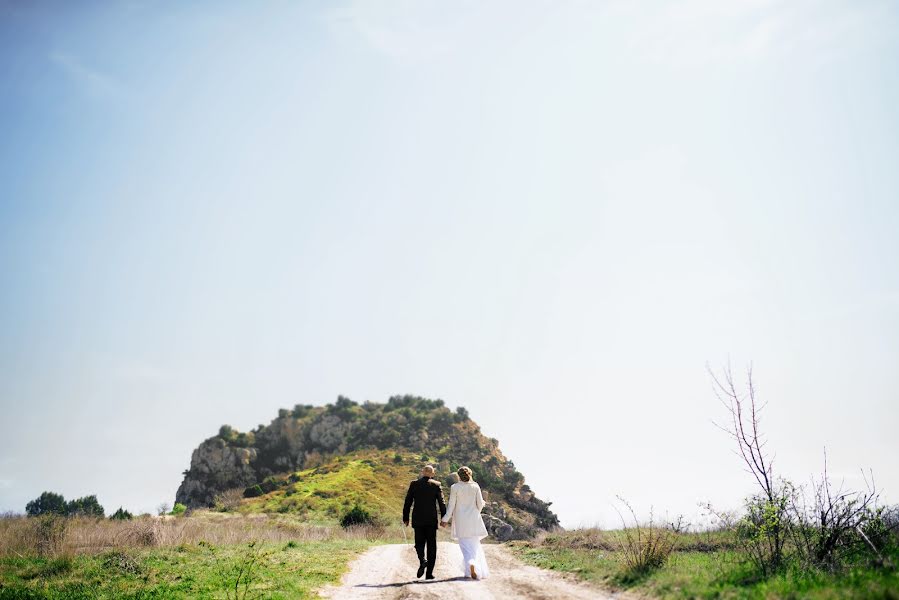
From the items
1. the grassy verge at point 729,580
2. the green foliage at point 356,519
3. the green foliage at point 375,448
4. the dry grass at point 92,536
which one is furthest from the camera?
the green foliage at point 375,448

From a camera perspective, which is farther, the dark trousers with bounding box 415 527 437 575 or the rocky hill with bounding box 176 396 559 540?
the rocky hill with bounding box 176 396 559 540

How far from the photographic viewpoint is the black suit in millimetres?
12758

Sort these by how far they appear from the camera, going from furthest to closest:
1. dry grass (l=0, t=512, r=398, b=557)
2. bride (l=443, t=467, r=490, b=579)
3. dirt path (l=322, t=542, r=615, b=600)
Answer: dry grass (l=0, t=512, r=398, b=557) < bride (l=443, t=467, r=490, b=579) < dirt path (l=322, t=542, r=615, b=600)

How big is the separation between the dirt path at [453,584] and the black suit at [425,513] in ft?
2.28

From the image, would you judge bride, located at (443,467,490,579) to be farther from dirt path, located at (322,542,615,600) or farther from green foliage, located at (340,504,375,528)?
green foliage, located at (340,504,375,528)

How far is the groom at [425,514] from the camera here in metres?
12.7

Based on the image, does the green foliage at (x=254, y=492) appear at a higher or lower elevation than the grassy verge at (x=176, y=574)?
higher

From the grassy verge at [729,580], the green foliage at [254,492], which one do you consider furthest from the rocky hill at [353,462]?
the grassy verge at [729,580]

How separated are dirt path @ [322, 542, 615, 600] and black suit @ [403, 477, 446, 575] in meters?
0.69

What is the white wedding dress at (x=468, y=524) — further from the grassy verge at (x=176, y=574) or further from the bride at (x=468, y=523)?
the grassy verge at (x=176, y=574)

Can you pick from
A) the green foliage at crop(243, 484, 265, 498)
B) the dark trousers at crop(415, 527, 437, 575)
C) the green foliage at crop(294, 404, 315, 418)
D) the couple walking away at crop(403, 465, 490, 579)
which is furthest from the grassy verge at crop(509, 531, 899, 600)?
the green foliage at crop(294, 404, 315, 418)

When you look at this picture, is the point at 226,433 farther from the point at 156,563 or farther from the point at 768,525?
the point at 768,525

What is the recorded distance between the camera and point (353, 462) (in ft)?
226

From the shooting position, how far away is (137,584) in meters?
13.0
